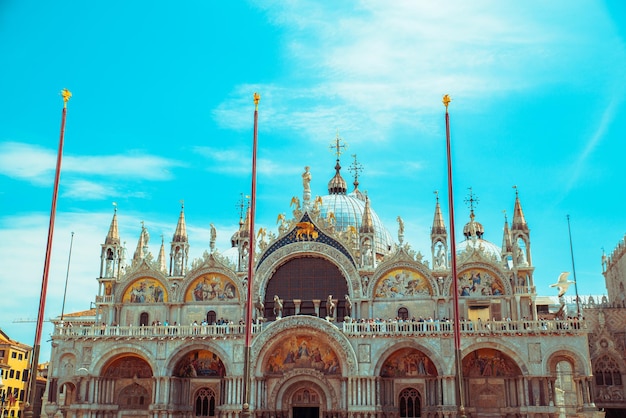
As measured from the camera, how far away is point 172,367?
45219 millimetres

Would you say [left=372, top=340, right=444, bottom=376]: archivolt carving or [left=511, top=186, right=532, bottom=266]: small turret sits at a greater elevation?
[left=511, top=186, right=532, bottom=266]: small turret

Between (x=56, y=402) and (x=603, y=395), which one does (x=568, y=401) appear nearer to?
(x=603, y=395)

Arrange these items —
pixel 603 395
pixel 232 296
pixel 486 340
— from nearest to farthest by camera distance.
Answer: pixel 486 340 → pixel 232 296 → pixel 603 395

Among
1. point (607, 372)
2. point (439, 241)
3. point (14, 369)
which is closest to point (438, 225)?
point (439, 241)

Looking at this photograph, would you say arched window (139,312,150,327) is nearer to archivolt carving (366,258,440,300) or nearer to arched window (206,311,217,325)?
arched window (206,311,217,325)

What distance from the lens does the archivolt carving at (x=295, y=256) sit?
4728 cm

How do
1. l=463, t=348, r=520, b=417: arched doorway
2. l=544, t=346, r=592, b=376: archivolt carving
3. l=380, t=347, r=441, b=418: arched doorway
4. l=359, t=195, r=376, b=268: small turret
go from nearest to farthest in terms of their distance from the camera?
l=544, t=346, r=592, b=376: archivolt carving, l=463, t=348, r=520, b=417: arched doorway, l=380, t=347, r=441, b=418: arched doorway, l=359, t=195, r=376, b=268: small turret

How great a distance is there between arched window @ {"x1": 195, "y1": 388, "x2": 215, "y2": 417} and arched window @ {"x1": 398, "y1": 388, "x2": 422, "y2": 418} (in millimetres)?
12114

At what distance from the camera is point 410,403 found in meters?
44.2

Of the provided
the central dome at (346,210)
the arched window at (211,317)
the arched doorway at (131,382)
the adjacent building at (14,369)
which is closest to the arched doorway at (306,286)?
the arched window at (211,317)

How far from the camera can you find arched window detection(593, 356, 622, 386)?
52281 millimetres

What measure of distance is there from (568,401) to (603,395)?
8.15 feet

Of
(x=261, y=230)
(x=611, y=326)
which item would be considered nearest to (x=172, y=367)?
(x=261, y=230)

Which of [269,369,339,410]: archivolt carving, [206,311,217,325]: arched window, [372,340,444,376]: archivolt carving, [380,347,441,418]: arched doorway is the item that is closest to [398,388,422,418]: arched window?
[380,347,441,418]: arched doorway
